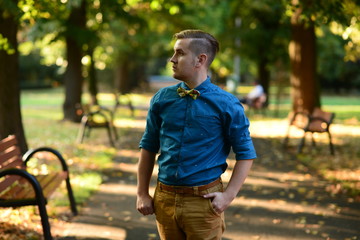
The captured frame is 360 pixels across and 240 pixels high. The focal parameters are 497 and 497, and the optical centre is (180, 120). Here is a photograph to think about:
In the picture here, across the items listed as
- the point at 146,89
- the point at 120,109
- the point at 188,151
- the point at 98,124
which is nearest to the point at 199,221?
the point at 188,151

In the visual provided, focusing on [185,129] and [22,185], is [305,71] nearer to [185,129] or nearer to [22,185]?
[22,185]

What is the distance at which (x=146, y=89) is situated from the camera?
4688 centimetres

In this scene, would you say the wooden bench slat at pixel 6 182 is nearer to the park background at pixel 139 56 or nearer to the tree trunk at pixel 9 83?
the park background at pixel 139 56

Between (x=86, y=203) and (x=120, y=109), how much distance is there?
1862cm

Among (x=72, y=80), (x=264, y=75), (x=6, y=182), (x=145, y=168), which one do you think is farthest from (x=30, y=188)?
(x=264, y=75)

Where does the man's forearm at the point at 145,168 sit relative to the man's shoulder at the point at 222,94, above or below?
below

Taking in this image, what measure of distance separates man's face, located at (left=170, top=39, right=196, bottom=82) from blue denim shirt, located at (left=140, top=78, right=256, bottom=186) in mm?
82

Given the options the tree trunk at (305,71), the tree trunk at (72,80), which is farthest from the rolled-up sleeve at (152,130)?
the tree trunk at (72,80)

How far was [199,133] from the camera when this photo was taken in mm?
2764

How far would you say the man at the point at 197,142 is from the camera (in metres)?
2.77

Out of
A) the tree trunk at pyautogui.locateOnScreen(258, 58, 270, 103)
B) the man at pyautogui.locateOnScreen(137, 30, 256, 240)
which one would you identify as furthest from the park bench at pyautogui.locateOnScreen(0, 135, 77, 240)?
the tree trunk at pyautogui.locateOnScreen(258, 58, 270, 103)

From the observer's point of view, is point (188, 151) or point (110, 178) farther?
point (110, 178)

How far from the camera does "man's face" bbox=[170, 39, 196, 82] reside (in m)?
2.77

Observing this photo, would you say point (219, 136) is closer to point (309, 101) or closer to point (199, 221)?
point (199, 221)
